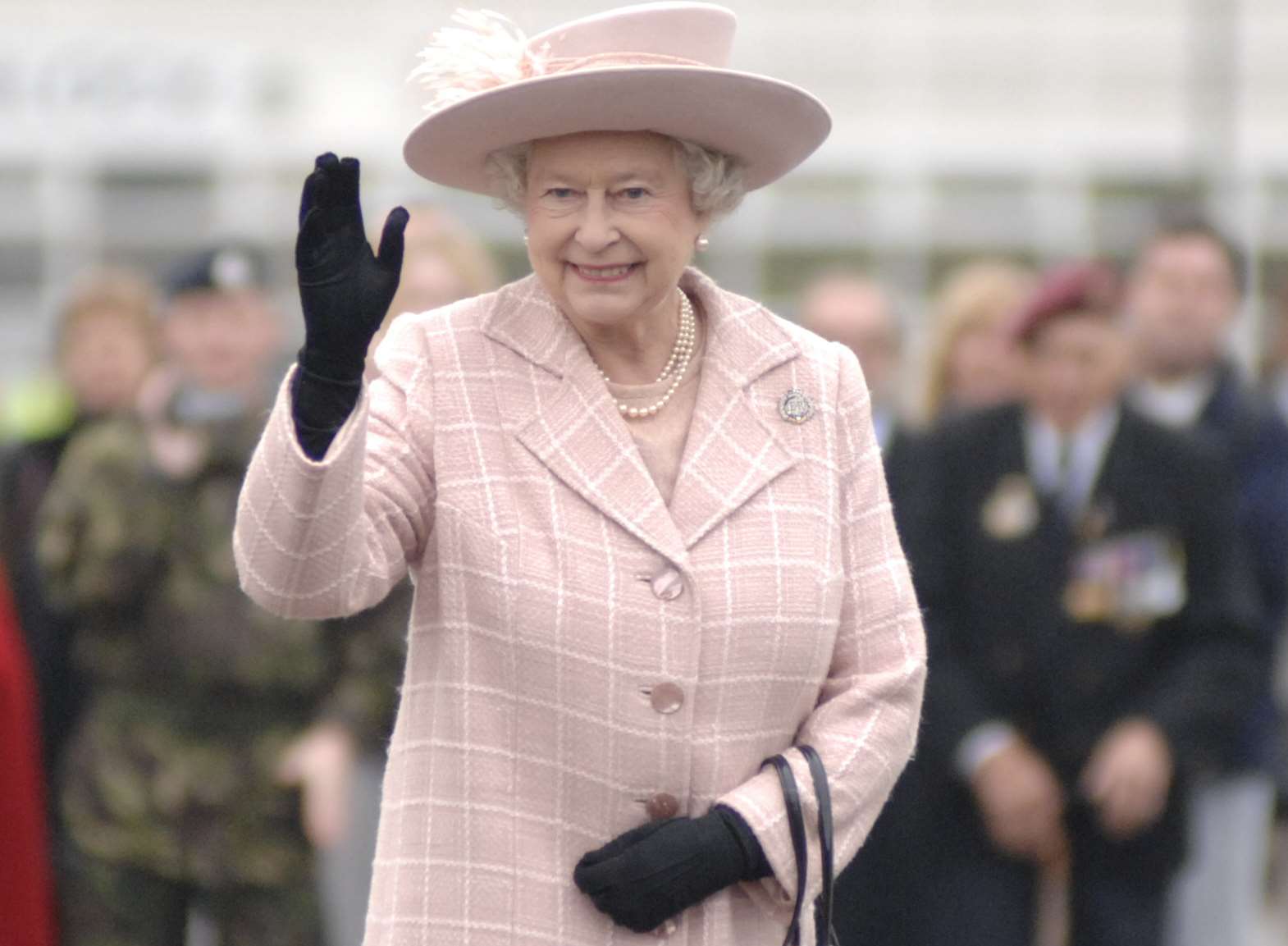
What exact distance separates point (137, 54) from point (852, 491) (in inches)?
681

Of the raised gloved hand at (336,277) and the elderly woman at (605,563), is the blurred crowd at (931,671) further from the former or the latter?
the raised gloved hand at (336,277)

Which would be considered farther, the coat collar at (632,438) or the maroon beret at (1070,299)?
the maroon beret at (1070,299)

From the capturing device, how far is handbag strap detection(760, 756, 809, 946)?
3.13m

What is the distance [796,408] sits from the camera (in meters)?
3.32

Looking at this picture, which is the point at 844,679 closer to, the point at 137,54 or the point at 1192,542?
the point at 1192,542

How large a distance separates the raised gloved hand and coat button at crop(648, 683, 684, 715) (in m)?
0.58

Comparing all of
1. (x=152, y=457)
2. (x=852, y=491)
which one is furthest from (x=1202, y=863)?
(x=852, y=491)

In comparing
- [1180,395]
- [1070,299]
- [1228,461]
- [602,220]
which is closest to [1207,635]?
[1228,461]

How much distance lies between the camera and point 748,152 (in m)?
3.32

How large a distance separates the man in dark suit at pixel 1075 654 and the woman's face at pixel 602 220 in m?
2.71

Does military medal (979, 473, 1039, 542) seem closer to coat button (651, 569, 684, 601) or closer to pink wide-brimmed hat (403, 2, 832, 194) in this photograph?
pink wide-brimmed hat (403, 2, 832, 194)

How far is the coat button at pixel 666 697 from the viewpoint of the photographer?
3088mm

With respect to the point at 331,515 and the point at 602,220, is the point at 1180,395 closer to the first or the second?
the point at 602,220

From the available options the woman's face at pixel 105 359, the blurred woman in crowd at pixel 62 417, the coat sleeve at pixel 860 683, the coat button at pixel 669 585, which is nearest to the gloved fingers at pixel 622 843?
the coat sleeve at pixel 860 683
